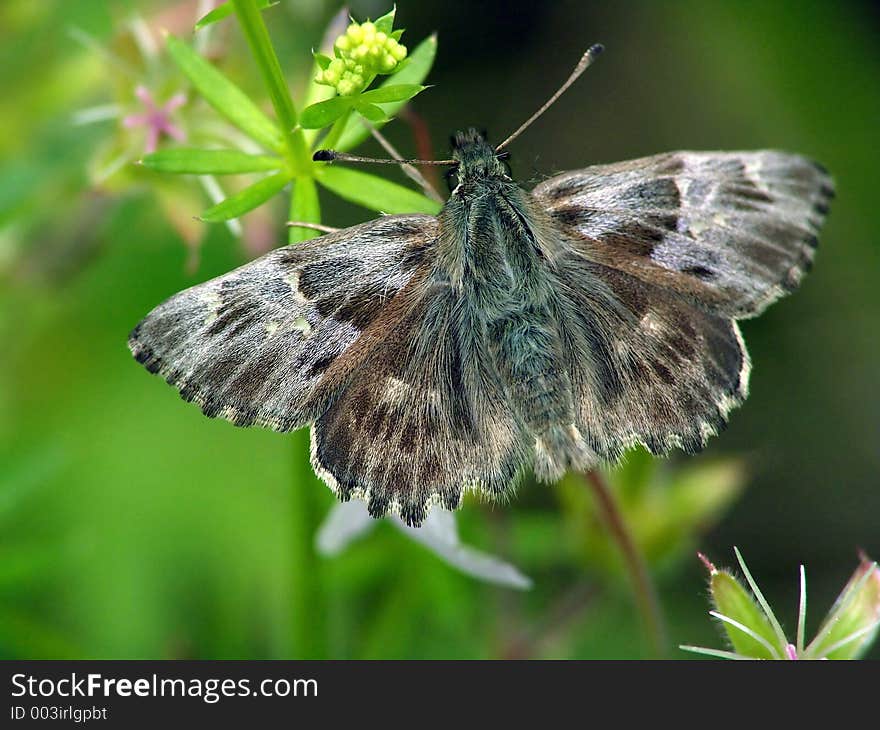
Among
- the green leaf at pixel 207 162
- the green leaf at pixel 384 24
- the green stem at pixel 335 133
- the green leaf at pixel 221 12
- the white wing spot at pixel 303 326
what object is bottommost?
the white wing spot at pixel 303 326

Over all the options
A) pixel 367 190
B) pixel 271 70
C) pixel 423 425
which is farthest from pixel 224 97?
pixel 423 425

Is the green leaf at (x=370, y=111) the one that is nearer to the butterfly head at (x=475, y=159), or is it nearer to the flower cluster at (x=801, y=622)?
the butterfly head at (x=475, y=159)

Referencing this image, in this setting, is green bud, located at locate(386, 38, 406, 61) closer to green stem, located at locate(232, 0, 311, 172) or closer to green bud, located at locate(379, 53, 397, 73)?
green bud, located at locate(379, 53, 397, 73)

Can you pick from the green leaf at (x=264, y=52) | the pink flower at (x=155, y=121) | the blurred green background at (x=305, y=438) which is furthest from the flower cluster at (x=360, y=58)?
the pink flower at (x=155, y=121)

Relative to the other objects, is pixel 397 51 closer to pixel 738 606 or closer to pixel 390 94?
pixel 390 94

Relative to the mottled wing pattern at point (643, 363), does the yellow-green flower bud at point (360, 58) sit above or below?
above

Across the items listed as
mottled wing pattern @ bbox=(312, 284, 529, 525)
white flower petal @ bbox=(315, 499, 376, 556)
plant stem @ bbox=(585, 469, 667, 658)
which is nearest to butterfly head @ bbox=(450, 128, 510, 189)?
mottled wing pattern @ bbox=(312, 284, 529, 525)

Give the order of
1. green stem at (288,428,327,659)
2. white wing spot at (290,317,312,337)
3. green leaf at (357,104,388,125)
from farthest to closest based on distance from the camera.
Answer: green stem at (288,428,327,659)
white wing spot at (290,317,312,337)
green leaf at (357,104,388,125)
